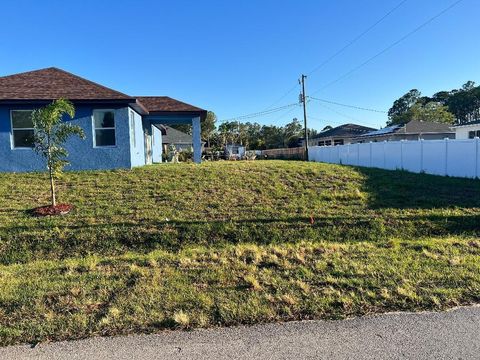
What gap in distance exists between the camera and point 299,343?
10.6 feet

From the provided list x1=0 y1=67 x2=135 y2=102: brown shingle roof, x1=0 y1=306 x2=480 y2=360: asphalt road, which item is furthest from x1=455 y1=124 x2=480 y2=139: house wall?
x1=0 y1=306 x2=480 y2=360: asphalt road

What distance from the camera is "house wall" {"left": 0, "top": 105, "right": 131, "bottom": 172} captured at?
42.9ft

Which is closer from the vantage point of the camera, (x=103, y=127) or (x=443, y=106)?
(x=103, y=127)

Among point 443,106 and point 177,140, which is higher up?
point 443,106

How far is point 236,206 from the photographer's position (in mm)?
8906

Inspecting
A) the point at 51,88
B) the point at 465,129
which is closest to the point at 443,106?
the point at 465,129

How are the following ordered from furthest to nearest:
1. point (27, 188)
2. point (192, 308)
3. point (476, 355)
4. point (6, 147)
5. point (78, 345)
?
point (6, 147) → point (27, 188) → point (192, 308) → point (78, 345) → point (476, 355)

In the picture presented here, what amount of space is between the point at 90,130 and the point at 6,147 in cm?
286

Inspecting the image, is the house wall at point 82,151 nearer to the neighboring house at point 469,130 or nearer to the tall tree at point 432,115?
the neighboring house at point 469,130

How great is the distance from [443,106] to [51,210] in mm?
70198

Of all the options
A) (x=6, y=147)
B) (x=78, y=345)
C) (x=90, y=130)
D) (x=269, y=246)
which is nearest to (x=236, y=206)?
(x=269, y=246)

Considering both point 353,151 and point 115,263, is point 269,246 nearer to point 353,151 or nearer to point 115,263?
point 115,263

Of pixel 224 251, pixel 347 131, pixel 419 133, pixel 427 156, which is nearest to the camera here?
pixel 224 251

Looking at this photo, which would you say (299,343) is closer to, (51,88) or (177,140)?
(51,88)
